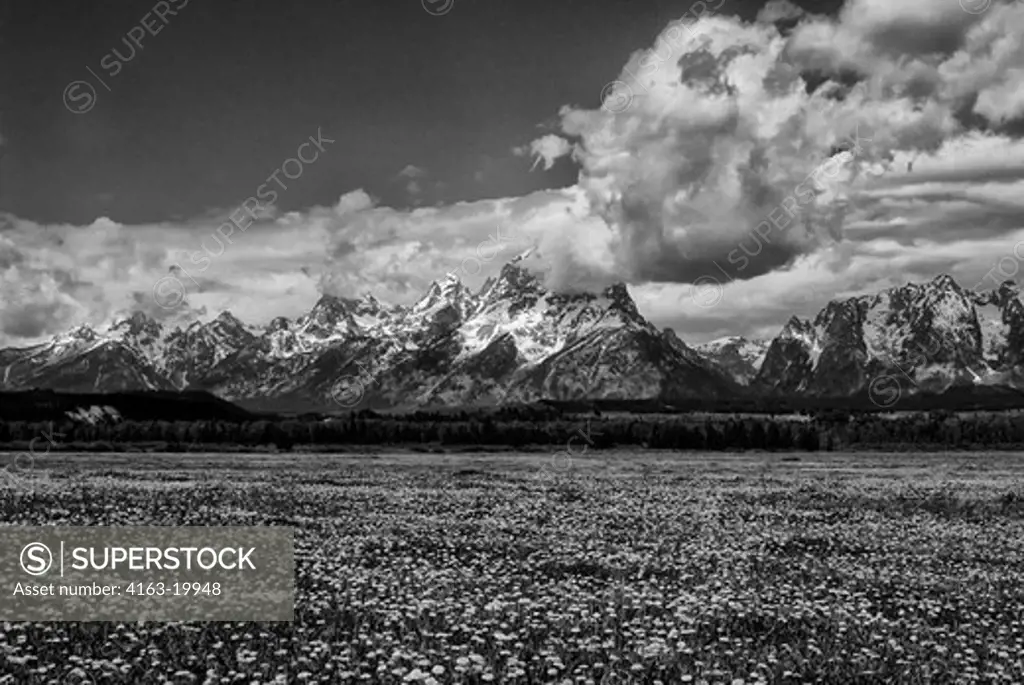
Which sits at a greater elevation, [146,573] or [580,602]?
[146,573]

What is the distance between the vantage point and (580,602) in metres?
16.7

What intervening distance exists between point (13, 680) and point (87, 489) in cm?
2975

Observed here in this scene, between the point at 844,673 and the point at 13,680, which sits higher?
the point at 13,680

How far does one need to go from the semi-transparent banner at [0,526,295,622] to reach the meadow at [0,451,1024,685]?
630 mm

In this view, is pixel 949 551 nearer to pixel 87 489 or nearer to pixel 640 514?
pixel 640 514

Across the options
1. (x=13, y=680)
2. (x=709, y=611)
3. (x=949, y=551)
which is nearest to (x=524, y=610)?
(x=709, y=611)

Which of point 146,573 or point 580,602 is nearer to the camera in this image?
point 580,602

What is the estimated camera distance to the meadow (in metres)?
12.3

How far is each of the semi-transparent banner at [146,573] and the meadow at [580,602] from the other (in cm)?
63

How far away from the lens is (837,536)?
28.0 metres

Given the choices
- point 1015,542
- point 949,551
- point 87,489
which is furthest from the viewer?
point 87,489

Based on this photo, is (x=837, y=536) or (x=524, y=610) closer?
(x=524, y=610)

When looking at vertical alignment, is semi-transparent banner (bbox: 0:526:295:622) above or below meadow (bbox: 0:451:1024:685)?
above

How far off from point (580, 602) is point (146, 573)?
27.5 feet
